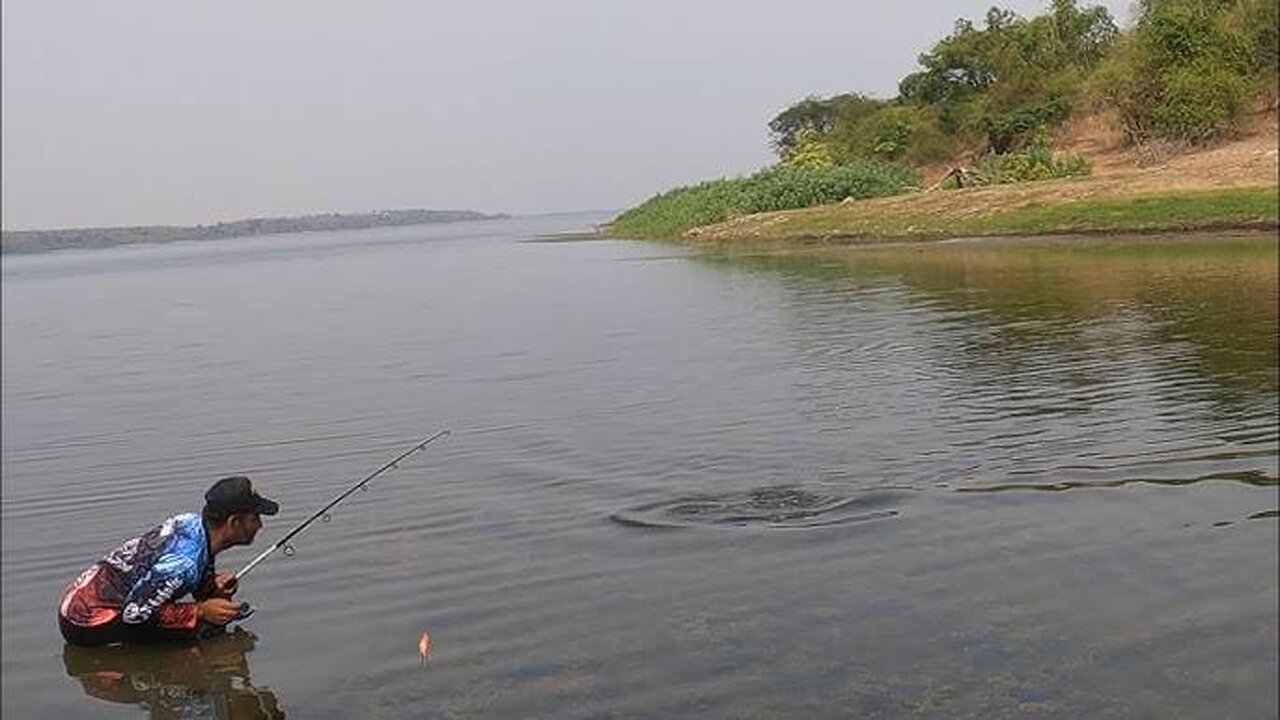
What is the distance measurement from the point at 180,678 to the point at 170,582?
62 centimetres

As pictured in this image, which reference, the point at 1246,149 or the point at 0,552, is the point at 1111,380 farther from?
the point at 1246,149

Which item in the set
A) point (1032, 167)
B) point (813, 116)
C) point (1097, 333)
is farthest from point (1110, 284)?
point (813, 116)

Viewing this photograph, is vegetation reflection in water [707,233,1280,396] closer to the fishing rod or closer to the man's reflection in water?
the fishing rod

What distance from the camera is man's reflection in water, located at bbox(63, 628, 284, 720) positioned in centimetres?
783

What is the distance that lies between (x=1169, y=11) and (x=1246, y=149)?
386 inches

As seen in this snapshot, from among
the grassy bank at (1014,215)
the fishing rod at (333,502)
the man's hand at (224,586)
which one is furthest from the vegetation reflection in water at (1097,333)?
the man's hand at (224,586)

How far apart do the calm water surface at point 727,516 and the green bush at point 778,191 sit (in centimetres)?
3668

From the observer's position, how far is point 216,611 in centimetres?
846

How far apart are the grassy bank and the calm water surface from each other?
41.3 ft


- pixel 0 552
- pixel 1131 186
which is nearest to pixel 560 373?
pixel 0 552

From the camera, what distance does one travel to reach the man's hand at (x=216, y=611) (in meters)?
8.45

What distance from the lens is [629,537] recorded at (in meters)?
10.6

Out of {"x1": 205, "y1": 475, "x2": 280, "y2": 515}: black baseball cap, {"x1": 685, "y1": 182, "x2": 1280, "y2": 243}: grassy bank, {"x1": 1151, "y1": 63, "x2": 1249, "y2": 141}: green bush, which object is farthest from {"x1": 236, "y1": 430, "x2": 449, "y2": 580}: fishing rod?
{"x1": 1151, "y1": 63, "x2": 1249, "y2": 141}: green bush

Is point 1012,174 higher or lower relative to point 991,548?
higher
